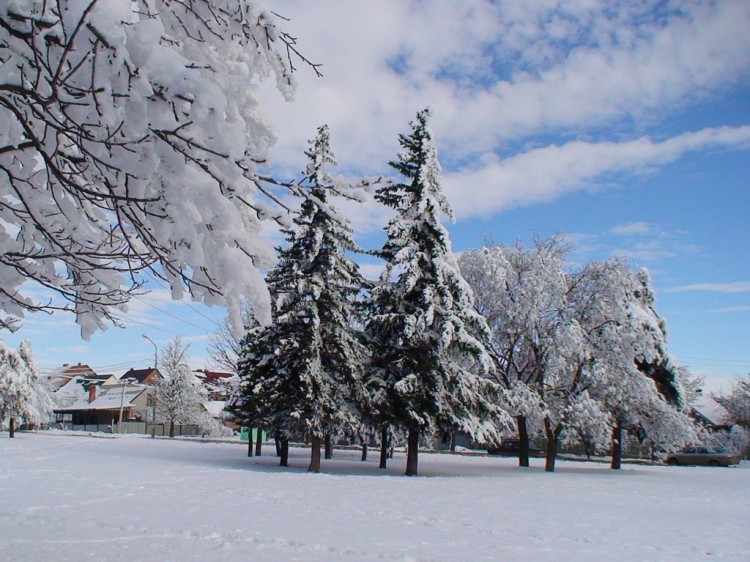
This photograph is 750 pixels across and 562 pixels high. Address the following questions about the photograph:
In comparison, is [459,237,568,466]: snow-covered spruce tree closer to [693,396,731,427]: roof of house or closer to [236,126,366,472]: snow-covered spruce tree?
[236,126,366,472]: snow-covered spruce tree

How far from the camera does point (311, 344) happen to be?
63.5 feet

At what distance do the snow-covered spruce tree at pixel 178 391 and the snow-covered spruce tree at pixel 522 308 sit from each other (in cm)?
3663

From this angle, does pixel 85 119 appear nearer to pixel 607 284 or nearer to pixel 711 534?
pixel 711 534

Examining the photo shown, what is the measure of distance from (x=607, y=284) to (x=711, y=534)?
51.6 feet

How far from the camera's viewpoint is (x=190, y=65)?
3.03m

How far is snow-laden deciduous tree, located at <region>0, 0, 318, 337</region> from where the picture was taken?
2.62m

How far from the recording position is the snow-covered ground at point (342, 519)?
7215 mm

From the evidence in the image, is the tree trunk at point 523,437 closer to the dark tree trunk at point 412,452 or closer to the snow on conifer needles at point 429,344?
the snow on conifer needles at point 429,344

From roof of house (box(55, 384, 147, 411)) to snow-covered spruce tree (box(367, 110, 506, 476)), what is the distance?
55.5 metres

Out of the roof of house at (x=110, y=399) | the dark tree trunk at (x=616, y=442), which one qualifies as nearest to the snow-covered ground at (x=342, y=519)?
the dark tree trunk at (x=616, y=442)

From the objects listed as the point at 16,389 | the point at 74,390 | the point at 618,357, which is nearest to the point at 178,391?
the point at 16,389

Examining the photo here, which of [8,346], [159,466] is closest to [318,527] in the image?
[159,466]

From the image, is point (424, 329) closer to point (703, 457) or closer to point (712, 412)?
point (703, 457)

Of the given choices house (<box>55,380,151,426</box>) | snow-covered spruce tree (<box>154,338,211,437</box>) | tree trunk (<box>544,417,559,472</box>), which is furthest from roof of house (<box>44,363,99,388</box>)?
tree trunk (<box>544,417,559,472</box>)
